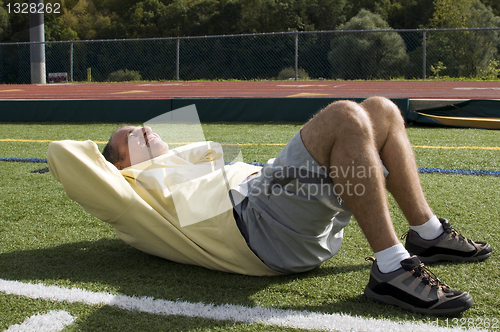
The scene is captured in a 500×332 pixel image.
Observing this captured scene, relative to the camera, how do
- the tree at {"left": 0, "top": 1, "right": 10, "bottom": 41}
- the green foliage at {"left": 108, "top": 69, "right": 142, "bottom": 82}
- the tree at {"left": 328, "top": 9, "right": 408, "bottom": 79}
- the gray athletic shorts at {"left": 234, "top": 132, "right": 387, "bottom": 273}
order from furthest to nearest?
the tree at {"left": 0, "top": 1, "right": 10, "bottom": 41} < the green foliage at {"left": 108, "top": 69, "right": 142, "bottom": 82} < the tree at {"left": 328, "top": 9, "right": 408, "bottom": 79} < the gray athletic shorts at {"left": 234, "top": 132, "right": 387, "bottom": 273}

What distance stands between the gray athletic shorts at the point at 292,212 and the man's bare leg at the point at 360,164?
55mm

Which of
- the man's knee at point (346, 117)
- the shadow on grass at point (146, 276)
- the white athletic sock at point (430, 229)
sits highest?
the man's knee at point (346, 117)

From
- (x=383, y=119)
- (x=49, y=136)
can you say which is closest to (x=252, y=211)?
(x=383, y=119)

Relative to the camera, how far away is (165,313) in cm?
147

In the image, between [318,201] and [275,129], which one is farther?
[275,129]

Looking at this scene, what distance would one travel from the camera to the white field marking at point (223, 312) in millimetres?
1361

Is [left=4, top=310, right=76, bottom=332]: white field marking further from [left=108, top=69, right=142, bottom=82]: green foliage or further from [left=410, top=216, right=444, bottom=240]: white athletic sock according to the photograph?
[left=108, top=69, right=142, bottom=82]: green foliage

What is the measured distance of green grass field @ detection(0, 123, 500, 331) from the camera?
4.70ft

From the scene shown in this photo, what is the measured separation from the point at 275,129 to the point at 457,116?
8.74 feet

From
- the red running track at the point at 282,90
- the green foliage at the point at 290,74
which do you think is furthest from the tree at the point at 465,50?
the green foliage at the point at 290,74

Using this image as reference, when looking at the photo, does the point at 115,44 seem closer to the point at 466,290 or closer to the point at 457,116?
the point at 457,116

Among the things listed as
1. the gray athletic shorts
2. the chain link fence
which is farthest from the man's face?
the chain link fence

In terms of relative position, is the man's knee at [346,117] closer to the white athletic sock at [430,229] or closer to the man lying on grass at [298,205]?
the man lying on grass at [298,205]

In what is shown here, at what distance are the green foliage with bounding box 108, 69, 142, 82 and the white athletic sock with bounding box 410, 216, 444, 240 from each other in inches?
660
